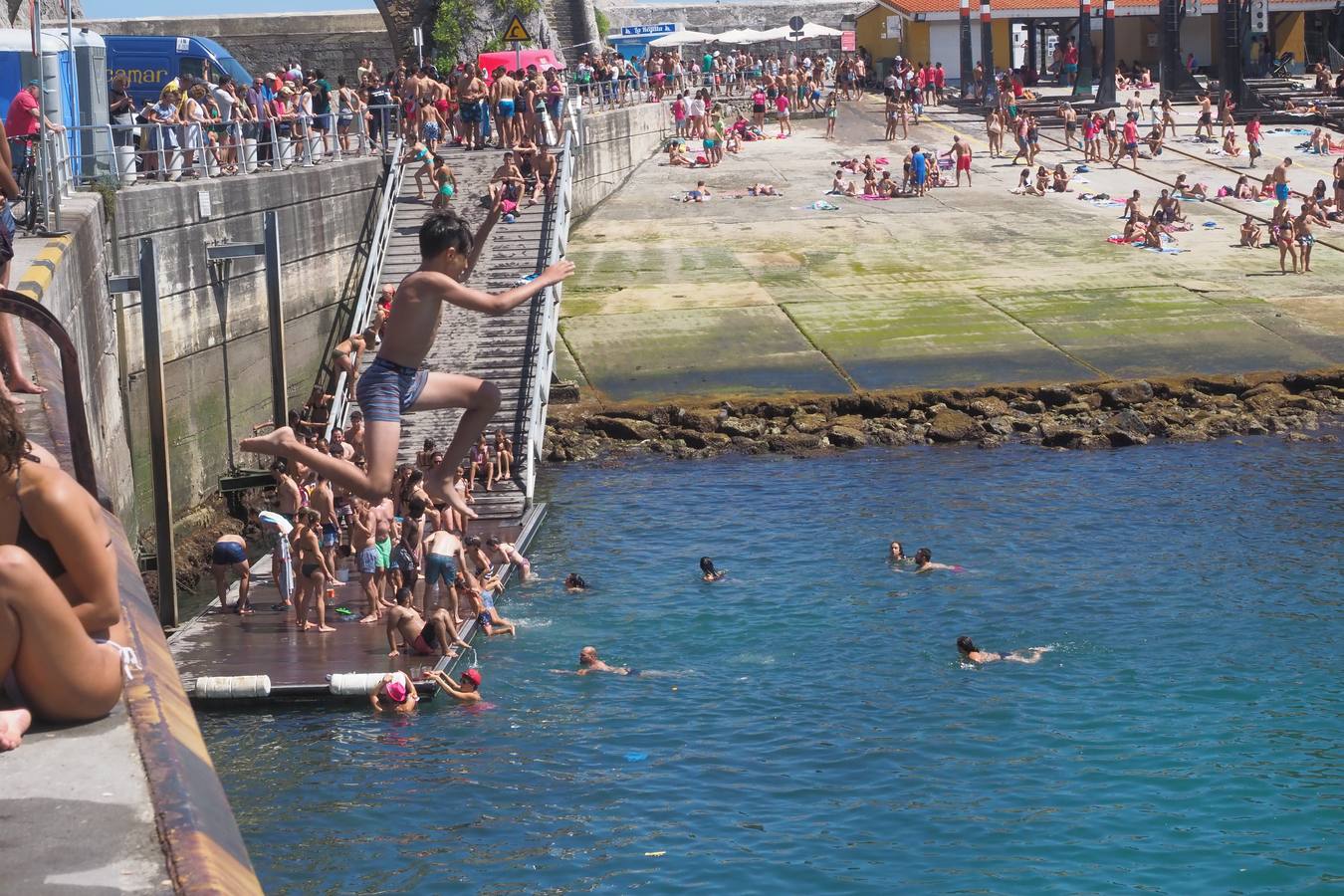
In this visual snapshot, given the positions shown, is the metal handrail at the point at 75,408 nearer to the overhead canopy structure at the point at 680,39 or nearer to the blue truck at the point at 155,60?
the blue truck at the point at 155,60

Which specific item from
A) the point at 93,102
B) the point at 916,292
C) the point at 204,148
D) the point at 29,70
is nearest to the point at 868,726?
the point at 204,148

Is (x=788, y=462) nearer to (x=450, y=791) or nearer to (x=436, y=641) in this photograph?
(x=436, y=641)

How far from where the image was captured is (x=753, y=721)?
1886cm

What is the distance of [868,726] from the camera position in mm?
18703

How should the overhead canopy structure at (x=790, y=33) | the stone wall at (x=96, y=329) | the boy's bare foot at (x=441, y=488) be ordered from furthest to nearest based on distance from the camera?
the overhead canopy structure at (x=790, y=33)
the stone wall at (x=96, y=329)
the boy's bare foot at (x=441, y=488)

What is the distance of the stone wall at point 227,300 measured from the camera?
82.6ft

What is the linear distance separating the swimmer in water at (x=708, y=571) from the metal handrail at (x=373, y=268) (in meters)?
6.49

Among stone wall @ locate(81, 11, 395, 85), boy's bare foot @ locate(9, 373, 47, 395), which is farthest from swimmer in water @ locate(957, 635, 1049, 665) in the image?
stone wall @ locate(81, 11, 395, 85)

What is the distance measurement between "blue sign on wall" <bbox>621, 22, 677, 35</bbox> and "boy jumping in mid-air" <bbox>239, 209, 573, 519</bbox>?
60627 millimetres

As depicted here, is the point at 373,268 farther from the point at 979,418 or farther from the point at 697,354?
the point at 979,418

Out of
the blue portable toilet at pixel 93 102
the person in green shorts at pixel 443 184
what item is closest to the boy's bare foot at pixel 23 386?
the blue portable toilet at pixel 93 102

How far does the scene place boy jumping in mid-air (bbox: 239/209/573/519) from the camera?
8453 millimetres

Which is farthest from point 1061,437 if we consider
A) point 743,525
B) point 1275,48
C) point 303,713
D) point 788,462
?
point 1275,48

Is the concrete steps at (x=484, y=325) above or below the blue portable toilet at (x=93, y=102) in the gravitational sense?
below
